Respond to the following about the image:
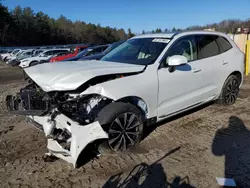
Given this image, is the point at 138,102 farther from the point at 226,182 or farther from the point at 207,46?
the point at 207,46

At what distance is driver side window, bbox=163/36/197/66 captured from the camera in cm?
455

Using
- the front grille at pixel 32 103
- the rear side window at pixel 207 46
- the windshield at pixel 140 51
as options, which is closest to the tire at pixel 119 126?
the front grille at pixel 32 103

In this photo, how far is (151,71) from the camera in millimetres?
4125

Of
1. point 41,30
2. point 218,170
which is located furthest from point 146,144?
point 41,30

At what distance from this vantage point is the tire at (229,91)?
5770mm

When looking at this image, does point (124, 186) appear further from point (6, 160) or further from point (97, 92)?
point (6, 160)

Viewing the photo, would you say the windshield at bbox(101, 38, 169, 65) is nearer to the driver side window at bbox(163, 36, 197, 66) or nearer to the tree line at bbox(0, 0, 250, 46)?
the driver side window at bbox(163, 36, 197, 66)

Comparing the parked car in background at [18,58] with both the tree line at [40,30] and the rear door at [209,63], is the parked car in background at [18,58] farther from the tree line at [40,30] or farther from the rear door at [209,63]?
the tree line at [40,30]

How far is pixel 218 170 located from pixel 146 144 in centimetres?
124

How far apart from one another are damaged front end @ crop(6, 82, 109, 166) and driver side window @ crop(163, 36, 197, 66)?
152 cm

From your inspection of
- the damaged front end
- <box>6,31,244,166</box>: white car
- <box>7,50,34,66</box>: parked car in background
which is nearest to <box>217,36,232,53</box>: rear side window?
<box>6,31,244,166</box>: white car

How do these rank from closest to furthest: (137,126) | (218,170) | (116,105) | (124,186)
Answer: (124,186) < (218,170) < (116,105) < (137,126)

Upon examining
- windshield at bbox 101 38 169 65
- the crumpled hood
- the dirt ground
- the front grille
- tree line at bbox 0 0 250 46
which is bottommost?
the dirt ground

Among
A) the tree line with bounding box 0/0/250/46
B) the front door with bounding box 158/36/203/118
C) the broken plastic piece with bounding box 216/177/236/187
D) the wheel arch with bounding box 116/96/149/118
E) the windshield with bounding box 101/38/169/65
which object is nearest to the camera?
the broken plastic piece with bounding box 216/177/236/187
